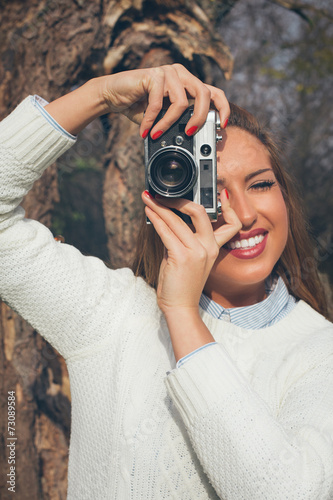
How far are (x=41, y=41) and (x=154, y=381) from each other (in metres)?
1.55

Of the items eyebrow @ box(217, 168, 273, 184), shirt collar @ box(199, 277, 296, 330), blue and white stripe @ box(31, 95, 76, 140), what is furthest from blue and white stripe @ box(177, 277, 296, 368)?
blue and white stripe @ box(31, 95, 76, 140)

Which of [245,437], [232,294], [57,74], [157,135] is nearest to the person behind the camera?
[245,437]

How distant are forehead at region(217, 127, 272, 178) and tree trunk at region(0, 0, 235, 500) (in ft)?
3.01

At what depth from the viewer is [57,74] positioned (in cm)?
199

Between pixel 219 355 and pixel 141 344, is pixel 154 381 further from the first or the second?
pixel 219 355

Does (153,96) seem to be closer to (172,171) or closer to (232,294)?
(172,171)

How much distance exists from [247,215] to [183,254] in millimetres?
309

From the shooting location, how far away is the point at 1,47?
1909mm

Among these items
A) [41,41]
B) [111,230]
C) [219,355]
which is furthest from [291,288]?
[41,41]

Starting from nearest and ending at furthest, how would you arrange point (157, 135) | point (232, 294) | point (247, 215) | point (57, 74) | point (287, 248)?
1. point (157, 135)
2. point (247, 215)
3. point (232, 294)
4. point (287, 248)
5. point (57, 74)

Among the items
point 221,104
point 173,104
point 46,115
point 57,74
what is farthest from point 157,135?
point 57,74

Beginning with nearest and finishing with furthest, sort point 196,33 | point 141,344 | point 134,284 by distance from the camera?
point 141,344
point 134,284
point 196,33

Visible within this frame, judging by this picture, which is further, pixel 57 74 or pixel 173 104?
pixel 57 74

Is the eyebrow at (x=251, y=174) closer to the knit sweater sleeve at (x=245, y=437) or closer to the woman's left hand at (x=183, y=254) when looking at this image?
the woman's left hand at (x=183, y=254)
